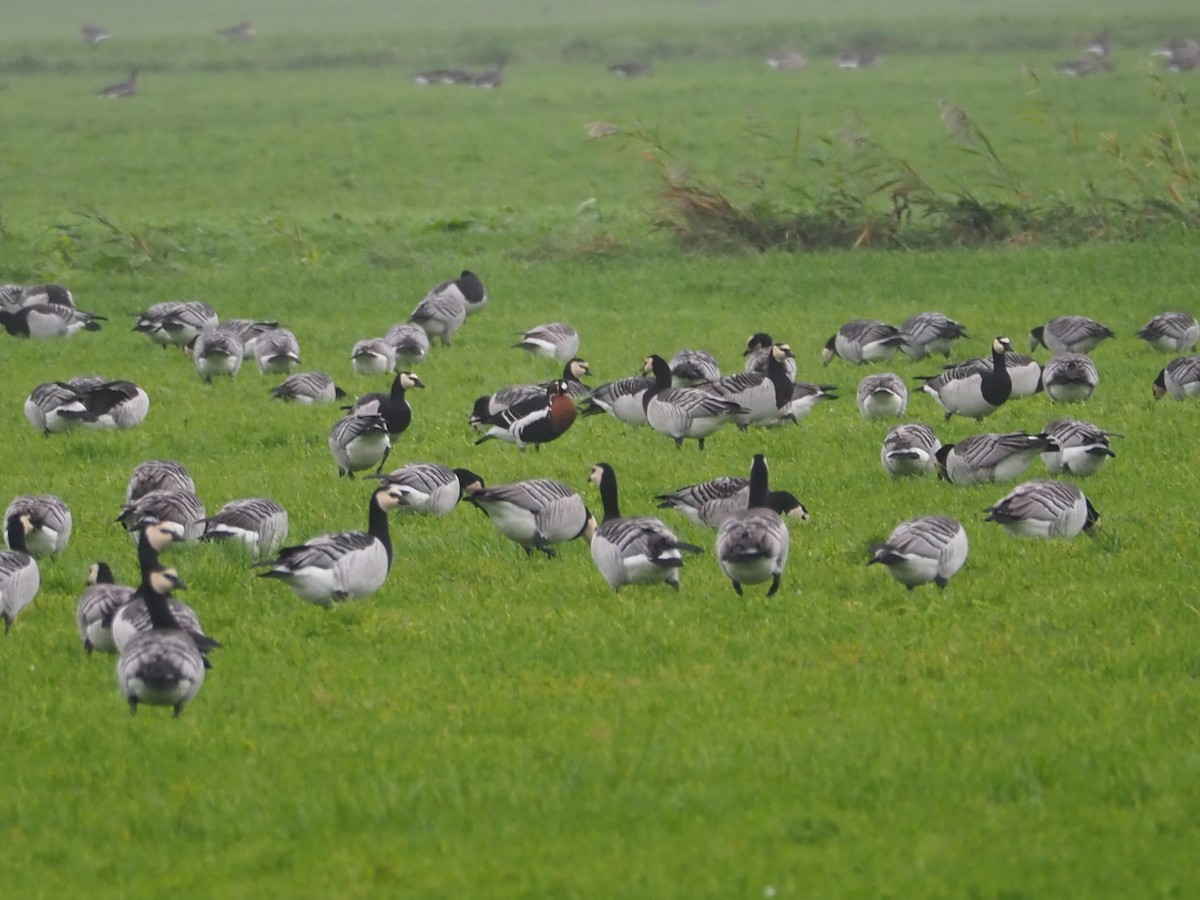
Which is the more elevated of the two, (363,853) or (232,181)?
(363,853)

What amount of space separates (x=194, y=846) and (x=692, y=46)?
78224 millimetres

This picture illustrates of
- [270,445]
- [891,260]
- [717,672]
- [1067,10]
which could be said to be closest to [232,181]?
[891,260]

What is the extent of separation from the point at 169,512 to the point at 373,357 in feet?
27.5

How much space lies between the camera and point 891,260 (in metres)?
28.0

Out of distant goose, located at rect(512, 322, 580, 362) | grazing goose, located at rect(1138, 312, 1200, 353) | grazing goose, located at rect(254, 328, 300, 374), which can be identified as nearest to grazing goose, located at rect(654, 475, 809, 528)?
distant goose, located at rect(512, 322, 580, 362)

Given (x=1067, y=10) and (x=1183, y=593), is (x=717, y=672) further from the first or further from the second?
(x=1067, y=10)

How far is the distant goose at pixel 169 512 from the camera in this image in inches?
498

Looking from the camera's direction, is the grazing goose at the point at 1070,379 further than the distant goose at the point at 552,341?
No

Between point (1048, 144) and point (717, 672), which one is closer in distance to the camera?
point (717, 672)

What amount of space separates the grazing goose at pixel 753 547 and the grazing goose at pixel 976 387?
20.6 ft

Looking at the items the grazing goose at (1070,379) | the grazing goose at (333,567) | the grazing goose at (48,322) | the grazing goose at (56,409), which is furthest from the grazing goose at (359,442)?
the grazing goose at (48,322)

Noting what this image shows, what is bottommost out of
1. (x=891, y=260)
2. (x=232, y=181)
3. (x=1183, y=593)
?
(x=232, y=181)

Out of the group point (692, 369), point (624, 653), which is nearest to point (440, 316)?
point (692, 369)

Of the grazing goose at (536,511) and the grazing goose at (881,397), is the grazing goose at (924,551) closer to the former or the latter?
the grazing goose at (536,511)
